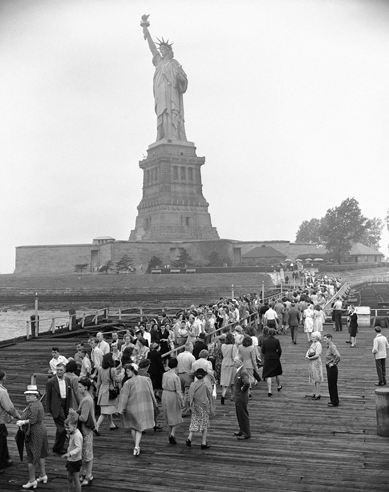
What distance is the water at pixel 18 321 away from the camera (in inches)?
1681

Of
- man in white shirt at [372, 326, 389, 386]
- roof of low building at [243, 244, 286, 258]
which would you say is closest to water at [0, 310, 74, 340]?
man in white shirt at [372, 326, 389, 386]

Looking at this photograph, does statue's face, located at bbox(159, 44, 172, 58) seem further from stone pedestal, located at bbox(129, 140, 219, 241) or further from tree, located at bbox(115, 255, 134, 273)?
tree, located at bbox(115, 255, 134, 273)

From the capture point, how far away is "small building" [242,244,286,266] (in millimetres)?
87750

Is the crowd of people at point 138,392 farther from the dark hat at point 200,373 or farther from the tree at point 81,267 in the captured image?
the tree at point 81,267

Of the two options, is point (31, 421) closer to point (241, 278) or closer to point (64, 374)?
point (64, 374)

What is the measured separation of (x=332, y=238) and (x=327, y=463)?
8964cm

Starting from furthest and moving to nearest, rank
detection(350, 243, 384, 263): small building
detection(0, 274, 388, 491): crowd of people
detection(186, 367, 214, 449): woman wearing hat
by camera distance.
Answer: detection(350, 243, 384, 263): small building → detection(186, 367, 214, 449): woman wearing hat → detection(0, 274, 388, 491): crowd of people

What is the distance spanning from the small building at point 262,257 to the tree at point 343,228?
36.3 feet

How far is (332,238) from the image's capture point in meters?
96.2

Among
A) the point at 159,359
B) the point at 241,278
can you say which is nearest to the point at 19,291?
the point at 241,278

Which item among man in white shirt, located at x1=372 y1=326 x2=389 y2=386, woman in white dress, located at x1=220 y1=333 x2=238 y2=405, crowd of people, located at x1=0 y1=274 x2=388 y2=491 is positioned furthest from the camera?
man in white shirt, located at x1=372 y1=326 x2=389 y2=386

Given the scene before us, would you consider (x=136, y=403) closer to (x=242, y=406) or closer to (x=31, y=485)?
(x=242, y=406)

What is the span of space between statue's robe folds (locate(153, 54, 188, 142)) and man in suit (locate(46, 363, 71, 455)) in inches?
3419

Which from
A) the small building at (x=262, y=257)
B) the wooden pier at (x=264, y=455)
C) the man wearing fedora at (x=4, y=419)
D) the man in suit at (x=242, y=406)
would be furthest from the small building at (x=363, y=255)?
the man wearing fedora at (x=4, y=419)
